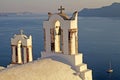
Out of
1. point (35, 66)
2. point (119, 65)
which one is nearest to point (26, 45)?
point (35, 66)

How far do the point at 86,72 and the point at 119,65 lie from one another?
49.9 meters

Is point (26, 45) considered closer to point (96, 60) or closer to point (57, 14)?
point (57, 14)

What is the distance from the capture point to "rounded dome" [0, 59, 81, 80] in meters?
15.6

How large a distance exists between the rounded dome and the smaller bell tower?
3386 mm

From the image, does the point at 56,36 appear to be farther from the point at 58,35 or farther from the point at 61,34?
the point at 61,34

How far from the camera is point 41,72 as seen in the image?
1691cm

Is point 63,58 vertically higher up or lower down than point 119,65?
higher up

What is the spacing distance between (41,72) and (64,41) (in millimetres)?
4112

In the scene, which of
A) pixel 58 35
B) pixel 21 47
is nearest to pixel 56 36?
pixel 58 35

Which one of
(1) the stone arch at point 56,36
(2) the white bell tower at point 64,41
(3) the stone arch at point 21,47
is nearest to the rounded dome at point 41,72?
(2) the white bell tower at point 64,41

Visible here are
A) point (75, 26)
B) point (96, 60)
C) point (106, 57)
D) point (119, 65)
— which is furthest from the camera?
point (106, 57)

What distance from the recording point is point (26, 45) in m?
22.0

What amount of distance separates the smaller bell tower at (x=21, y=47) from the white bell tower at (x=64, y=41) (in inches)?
59.1

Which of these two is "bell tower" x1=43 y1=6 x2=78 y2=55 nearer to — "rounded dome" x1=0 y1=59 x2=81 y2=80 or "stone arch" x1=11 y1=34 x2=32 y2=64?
"rounded dome" x1=0 y1=59 x2=81 y2=80
